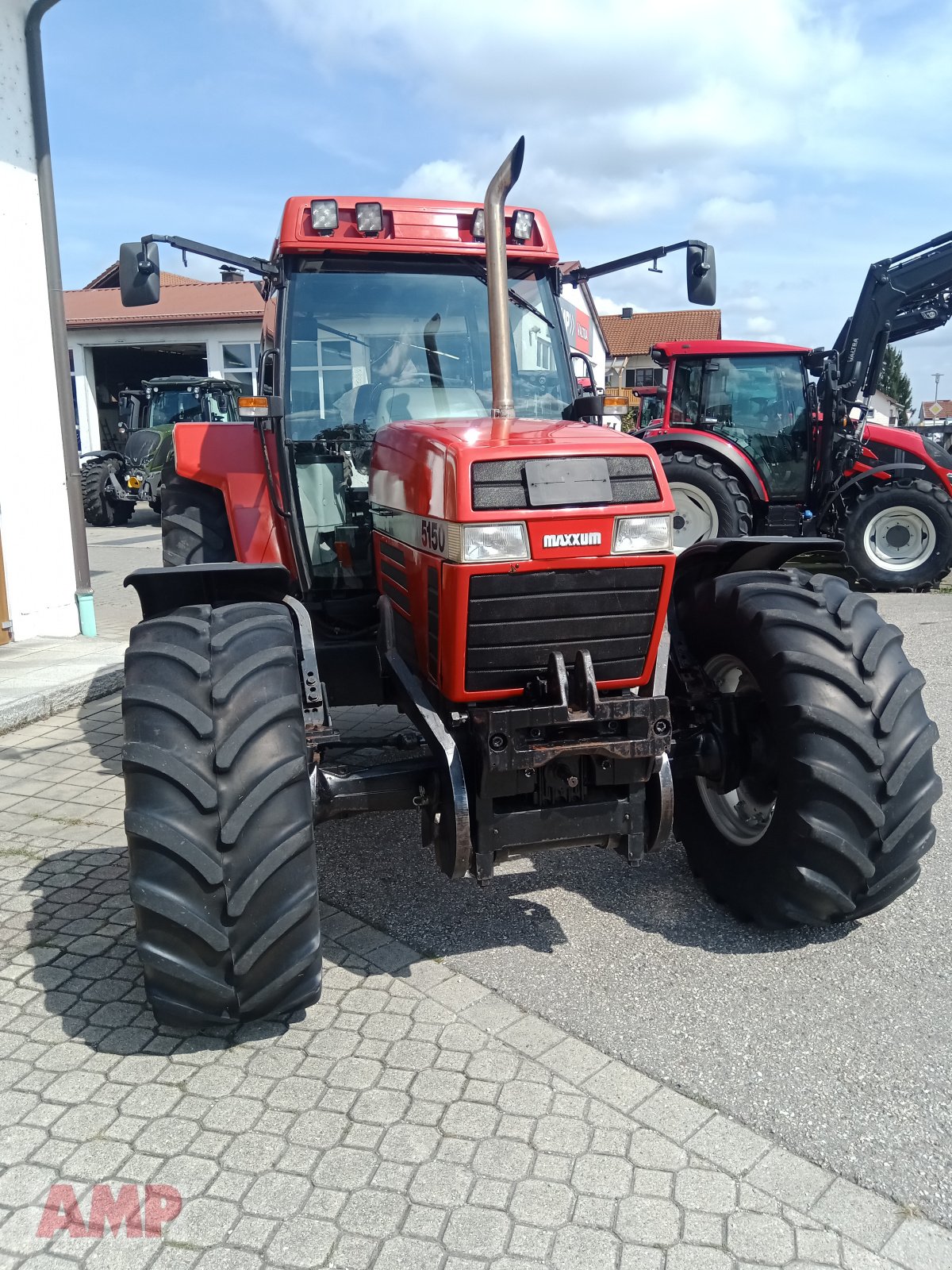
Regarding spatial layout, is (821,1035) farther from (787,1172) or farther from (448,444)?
(448,444)

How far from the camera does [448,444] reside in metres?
2.93

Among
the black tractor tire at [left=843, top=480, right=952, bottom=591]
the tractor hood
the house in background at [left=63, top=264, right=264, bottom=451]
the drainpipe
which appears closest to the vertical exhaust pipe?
the tractor hood

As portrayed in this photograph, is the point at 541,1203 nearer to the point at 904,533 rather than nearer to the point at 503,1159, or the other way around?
the point at 503,1159

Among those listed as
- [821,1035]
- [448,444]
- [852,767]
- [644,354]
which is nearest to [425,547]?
[448,444]

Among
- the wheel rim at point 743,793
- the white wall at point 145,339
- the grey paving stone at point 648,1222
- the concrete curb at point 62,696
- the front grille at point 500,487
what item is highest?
the white wall at point 145,339

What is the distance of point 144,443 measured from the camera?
1703 centimetres

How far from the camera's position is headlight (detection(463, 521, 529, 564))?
2.78 meters

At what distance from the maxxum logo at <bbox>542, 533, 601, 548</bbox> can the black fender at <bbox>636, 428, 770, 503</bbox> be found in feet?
25.8

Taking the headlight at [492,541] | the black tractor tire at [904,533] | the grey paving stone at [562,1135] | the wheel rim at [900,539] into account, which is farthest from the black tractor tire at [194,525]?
the wheel rim at [900,539]

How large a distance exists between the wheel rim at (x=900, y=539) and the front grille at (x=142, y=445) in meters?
11.8

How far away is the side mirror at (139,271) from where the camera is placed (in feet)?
13.6

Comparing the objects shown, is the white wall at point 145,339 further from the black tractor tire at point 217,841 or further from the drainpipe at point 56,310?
the black tractor tire at point 217,841

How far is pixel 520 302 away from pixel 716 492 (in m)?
6.05

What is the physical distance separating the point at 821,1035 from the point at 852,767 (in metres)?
0.77
